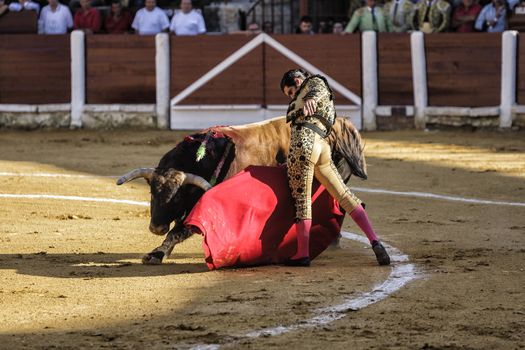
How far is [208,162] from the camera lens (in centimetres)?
697

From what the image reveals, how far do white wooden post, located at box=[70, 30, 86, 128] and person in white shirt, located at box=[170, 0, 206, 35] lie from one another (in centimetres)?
111

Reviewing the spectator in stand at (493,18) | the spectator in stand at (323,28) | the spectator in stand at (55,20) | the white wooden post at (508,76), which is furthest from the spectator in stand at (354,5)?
the spectator in stand at (55,20)

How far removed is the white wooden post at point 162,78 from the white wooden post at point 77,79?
2.98ft

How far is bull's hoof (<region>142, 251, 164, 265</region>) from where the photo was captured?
21.8 feet

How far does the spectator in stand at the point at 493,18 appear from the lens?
45.3ft

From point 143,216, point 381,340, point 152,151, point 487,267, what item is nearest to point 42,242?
point 143,216

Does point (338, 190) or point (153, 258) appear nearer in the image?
point (338, 190)

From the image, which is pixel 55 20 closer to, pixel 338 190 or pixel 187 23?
pixel 187 23

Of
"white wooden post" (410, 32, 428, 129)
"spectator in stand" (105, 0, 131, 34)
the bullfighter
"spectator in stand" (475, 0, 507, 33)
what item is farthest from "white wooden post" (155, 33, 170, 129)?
the bullfighter

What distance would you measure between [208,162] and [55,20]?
8.57 m

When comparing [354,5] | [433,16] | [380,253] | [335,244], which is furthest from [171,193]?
[354,5]

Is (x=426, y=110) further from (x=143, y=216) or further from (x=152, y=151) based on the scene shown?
(x=143, y=216)

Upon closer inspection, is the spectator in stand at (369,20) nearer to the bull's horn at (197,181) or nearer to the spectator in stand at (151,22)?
the spectator in stand at (151,22)

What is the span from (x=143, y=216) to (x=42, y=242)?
1.28 meters
